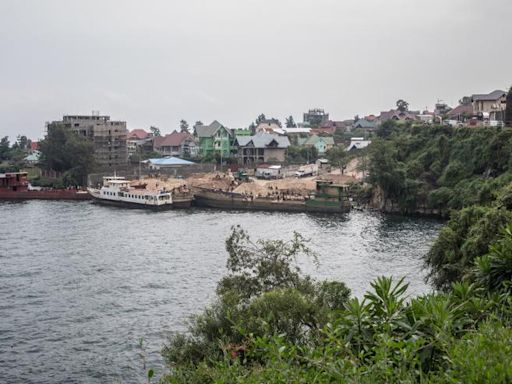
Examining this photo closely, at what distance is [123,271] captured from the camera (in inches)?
1433

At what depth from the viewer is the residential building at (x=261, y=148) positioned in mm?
99188

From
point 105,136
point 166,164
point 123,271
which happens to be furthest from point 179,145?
point 123,271

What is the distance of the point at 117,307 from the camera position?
28984 mm

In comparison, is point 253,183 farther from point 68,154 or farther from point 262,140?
point 68,154

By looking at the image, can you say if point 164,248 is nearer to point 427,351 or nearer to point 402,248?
point 402,248

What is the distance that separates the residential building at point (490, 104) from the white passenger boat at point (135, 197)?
40488 millimetres

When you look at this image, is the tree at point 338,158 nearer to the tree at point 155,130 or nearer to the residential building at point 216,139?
the residential building at point 216,139

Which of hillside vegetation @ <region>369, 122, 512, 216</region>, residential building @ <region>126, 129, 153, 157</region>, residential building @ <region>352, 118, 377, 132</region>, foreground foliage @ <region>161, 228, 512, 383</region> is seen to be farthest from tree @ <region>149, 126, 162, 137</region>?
foreground foliage @ <region>161, 228, 512, 383</region>

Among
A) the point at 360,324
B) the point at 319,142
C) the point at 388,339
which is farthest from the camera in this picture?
the point at 319,142

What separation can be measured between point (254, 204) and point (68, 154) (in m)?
34.0

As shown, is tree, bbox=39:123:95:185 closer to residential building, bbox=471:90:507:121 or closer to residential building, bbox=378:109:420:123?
residential building, bbox=471:90:507:121

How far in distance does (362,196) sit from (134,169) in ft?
124

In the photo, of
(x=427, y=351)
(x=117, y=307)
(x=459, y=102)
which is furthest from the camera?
(x=459, y=102)

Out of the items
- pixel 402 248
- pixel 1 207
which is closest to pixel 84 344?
pixel 402 248
